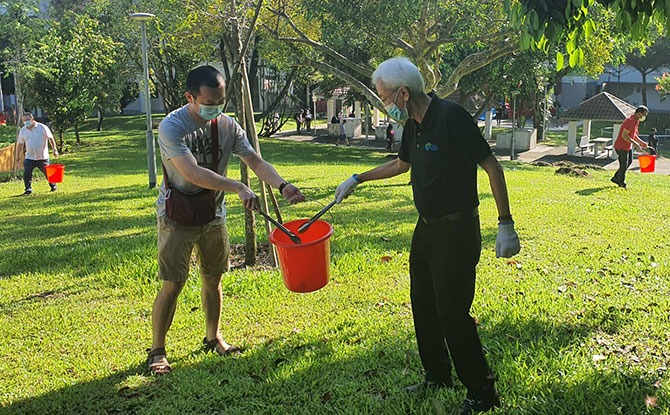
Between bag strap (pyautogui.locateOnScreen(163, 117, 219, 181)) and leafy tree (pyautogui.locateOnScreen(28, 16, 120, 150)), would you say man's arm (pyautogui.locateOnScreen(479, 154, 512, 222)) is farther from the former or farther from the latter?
leafy tree (pyautogui.locateOnScreen(28, 16, 120, 150))

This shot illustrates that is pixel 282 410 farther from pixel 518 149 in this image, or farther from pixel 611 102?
pixel 518 149

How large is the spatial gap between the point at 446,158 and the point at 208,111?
4.84ft

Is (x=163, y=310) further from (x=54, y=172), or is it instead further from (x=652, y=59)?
(x=652, y=59)

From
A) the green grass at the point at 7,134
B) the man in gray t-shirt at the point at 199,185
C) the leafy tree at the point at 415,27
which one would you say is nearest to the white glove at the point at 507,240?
the man in gray t-shirt at the point at 199,185

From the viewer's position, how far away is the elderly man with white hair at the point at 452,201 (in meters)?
2.94

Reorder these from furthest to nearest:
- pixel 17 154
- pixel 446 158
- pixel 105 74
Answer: pixel 105 74 < pixel 17 154 < pixel 446 158

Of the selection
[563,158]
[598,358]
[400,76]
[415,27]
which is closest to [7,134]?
[415,27]

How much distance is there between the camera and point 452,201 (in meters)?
2.99

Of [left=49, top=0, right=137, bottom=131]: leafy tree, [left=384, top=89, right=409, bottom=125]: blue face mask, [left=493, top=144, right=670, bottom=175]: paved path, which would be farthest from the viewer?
[left=49, top=0, right=137, bottom=131]: leafy tree

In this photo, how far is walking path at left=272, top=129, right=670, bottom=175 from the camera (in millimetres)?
23541

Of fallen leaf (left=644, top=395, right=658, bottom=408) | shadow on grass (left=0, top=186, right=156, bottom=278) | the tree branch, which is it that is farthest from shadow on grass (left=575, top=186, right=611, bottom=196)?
fallen leaf (left=644, top=395, right=658, bottom=408)

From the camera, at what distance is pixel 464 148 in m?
2.90

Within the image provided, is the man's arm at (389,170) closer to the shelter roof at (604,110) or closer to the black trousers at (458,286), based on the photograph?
the black trousers at (458,286)

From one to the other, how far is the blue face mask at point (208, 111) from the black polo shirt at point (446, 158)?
48.9 inches
